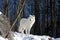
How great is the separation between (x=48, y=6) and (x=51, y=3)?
0.10 meters

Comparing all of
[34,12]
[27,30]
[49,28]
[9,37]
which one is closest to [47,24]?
[49,28]

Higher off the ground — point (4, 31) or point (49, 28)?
point (4, 31)

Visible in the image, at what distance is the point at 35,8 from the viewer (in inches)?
200

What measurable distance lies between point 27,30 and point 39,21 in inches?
64.8

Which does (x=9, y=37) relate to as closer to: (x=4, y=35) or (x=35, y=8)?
(x=4, y=35)

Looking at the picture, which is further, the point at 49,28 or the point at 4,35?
the point at 49,28

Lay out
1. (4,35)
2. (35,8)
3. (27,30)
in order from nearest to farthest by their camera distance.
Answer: (4,35), (27,30), (35,8)

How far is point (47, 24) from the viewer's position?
16.8 feet

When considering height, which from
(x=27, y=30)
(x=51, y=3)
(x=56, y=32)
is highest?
(x=51, y=3)

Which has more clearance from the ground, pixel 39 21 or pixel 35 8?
pixel 35 8

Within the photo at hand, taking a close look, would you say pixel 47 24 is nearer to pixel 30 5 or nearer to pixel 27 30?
pixel 30 5

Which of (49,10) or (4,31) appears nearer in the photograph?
(4,31)

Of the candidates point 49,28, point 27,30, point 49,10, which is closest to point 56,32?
point 49,28

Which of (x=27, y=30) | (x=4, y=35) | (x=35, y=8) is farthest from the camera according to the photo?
(x=35, y=8)
